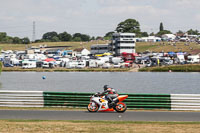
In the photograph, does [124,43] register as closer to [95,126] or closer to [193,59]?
[193,59]

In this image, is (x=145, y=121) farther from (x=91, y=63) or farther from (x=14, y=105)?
(x=91, y=63)

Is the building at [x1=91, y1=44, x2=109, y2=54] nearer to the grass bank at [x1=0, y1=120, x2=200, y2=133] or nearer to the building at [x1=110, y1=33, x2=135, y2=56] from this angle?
the building at [x1=110, y1=33, x2=135, y2=56]

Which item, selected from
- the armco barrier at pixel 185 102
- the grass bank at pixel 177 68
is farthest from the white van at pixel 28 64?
the armco barrier at pixel 185 102

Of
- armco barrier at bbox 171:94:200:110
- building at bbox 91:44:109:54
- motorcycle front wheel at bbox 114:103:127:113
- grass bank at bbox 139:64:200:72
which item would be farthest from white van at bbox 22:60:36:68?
motorcycle front wheel at bbox 114:103:127:113

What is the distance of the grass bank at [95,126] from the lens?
19.0 m

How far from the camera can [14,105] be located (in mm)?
28953

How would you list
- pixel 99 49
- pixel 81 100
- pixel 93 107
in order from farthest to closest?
pixel 99 49 < pixel 81 100 < pixel 93 107

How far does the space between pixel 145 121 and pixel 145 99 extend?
626cm

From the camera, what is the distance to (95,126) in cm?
2011

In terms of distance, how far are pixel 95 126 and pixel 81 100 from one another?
8518 mm

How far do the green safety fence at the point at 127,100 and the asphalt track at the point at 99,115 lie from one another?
2.08m

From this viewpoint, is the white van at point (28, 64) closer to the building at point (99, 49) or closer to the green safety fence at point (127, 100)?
the building at point (99, 49)

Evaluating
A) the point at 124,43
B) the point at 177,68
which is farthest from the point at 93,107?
the point at 124,43

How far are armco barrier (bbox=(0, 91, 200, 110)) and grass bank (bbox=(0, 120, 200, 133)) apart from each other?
659 cm
